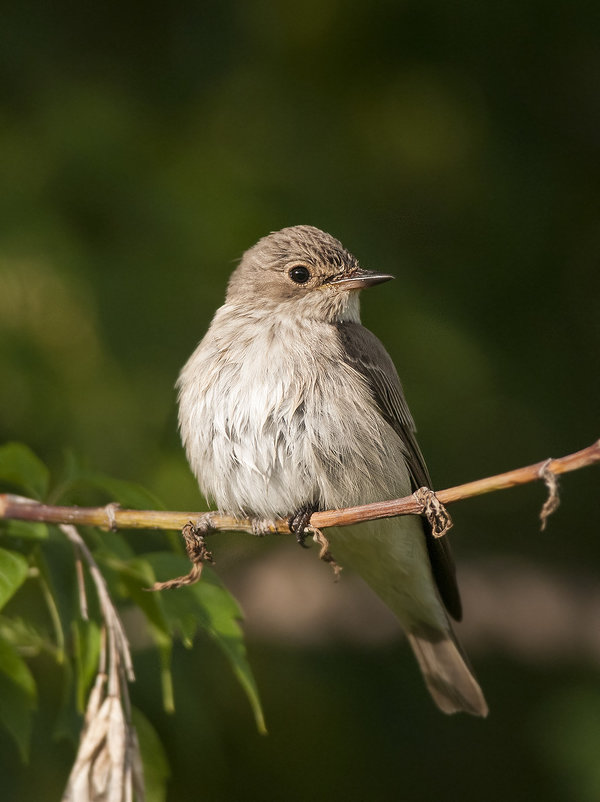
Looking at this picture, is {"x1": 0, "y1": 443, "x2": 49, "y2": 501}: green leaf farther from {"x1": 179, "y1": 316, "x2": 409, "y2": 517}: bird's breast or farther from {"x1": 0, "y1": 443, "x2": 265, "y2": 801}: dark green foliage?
{"x1": 179, "y1": 316, "x2": 409, "y2": 517}: bird's breast

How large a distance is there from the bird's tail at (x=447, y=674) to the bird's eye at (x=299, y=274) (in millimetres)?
1883

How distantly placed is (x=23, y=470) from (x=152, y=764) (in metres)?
1.17

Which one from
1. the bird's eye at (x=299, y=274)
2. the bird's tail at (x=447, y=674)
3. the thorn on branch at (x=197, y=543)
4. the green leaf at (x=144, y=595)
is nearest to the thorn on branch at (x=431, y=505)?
the thorn on branch at (x=197, y=543)

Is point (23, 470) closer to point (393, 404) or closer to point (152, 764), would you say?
point (152, 764)

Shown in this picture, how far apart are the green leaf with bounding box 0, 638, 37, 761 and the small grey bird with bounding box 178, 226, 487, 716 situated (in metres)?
1.09

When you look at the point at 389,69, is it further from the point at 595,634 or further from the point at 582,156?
the point at 595,634

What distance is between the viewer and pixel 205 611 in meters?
3.44

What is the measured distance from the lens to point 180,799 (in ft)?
17.8

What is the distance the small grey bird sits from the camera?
391 centimetres

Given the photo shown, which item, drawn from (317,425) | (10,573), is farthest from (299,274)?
(10,573)

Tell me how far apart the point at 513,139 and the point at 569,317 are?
4.01 feet

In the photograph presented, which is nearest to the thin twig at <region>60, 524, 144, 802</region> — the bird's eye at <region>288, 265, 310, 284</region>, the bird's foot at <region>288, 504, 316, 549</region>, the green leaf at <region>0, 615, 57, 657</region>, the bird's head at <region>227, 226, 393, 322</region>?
the green leaf at <region>0, 615, 57, 657</region>

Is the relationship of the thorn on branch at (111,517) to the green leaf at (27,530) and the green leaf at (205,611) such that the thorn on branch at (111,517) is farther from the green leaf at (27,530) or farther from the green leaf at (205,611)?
the green leaf at (205,611)

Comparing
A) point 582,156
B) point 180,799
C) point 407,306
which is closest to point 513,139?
point 582,156
